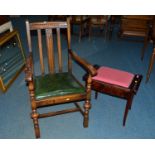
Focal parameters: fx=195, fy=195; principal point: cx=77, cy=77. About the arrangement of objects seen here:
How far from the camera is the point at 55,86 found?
1.78 m

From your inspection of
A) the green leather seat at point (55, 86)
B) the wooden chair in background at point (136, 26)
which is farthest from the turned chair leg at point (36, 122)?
the wooden chair in background at point (136, 26)

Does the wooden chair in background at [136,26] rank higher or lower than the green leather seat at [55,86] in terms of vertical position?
higher

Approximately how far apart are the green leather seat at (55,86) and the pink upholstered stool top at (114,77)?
0.26 meters

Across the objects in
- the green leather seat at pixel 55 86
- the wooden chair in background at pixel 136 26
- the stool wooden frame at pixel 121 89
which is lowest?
the stool wooden frame at pixel 121 89

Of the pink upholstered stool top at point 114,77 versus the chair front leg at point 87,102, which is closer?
the chair front leg at point 87,102

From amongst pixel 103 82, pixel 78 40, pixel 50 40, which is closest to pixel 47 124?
pixel 103 82

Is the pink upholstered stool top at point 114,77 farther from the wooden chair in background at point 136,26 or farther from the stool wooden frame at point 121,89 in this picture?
the wooden chair in background at point 136,26

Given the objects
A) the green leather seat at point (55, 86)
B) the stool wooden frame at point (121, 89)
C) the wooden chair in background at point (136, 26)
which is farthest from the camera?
the wooden chair in background at point (136, 26)

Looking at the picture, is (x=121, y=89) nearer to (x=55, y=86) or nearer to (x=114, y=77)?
(x=114, y=77)

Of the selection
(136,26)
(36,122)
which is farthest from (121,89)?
(136,26)

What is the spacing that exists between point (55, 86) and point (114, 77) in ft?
1.96

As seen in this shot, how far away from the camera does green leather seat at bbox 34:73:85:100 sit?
1.70 metres

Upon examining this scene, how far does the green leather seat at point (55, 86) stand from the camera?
1.70m

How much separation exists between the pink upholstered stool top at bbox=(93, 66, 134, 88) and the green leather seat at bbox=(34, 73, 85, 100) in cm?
26
